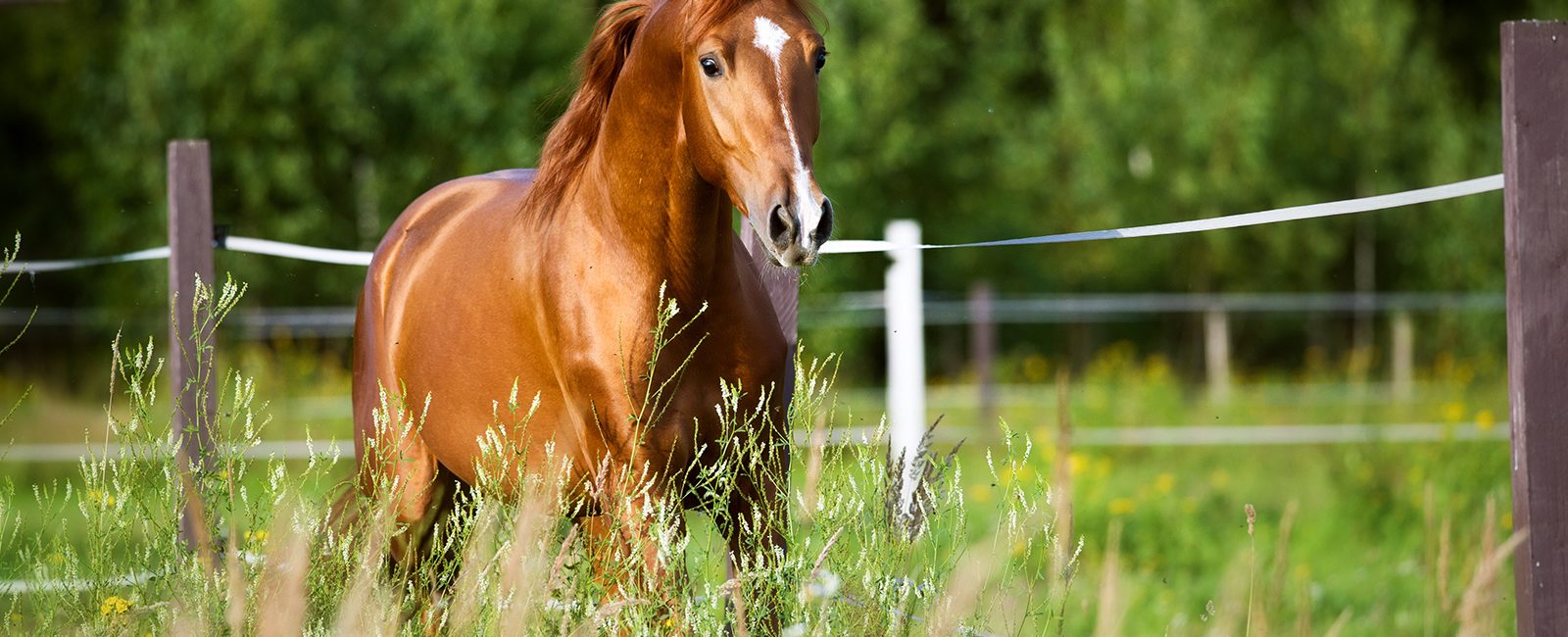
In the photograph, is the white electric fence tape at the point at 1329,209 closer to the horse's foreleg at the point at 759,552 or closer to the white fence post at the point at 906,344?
the horse's foreleg at the point at 759,552

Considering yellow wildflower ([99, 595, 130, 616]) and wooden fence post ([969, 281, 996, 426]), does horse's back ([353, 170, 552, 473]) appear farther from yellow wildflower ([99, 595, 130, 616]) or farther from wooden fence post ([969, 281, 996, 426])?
wooden fence post ([969, 281, 996, 426])

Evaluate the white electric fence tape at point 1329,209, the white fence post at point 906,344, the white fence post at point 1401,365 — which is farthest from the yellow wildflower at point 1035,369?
the white electric fence tape at point 1329,209

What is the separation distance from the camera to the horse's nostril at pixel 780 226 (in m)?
2.50

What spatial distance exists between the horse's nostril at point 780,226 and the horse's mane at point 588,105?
74cm

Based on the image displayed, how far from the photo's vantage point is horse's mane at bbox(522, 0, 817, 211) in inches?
124

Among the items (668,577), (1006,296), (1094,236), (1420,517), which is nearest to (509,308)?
(668,577)

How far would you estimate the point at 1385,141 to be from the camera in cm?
1881

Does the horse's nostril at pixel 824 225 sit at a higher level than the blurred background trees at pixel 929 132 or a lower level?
lower

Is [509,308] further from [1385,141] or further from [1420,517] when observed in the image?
[1385,141]

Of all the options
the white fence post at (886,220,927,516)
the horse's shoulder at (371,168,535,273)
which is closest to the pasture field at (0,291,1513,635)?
the white fence post at (886,220,927,516)

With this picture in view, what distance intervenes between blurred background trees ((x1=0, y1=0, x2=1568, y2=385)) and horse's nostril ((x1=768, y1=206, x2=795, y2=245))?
12443mm

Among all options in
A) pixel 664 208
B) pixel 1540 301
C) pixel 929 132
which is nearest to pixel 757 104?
pixel 664 208

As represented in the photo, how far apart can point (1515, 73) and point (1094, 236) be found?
0.96 m

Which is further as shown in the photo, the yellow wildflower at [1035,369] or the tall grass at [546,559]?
the yellow wildflower at [1035,369]
